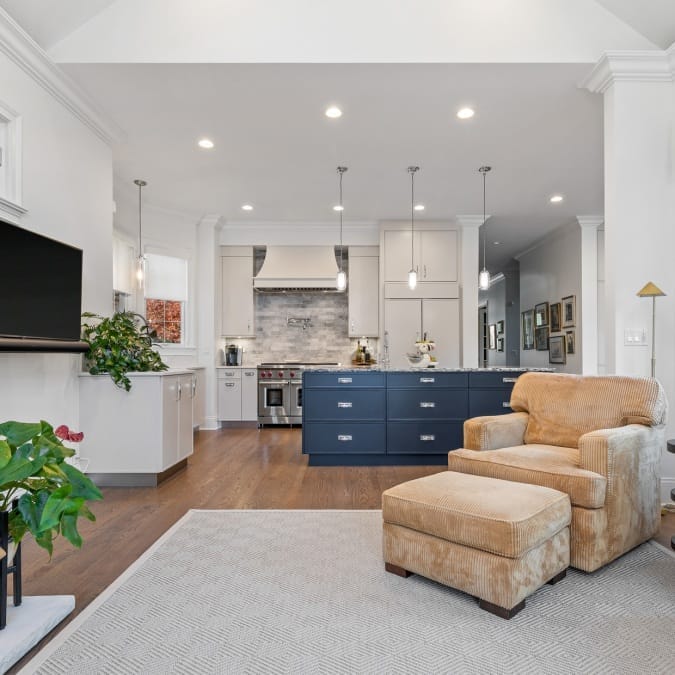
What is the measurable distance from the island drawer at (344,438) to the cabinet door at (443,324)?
2.63 m

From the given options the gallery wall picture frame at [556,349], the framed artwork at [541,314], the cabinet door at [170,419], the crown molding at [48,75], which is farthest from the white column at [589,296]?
the crown molding at [48,75]

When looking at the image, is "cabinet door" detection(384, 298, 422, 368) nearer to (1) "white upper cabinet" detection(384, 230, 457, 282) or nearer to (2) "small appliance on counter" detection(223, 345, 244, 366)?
(1) "white upper cabinet" detection(384, 230, 457, 282)

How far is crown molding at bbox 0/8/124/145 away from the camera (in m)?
2.71

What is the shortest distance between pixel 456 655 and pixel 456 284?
5.43m

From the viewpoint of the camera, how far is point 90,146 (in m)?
3.64

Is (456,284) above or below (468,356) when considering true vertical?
above

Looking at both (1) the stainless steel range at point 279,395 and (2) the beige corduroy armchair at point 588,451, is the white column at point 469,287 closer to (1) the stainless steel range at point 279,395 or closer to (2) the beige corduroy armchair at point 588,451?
(1) the stainless steel range at point 279,395

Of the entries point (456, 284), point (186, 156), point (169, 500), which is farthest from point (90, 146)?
point (456, 284)

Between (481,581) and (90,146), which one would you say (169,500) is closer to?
(481,581)

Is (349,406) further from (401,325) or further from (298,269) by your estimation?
(298,269)

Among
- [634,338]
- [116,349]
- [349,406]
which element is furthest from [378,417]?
[116,349]

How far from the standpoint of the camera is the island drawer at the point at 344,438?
4117 mm

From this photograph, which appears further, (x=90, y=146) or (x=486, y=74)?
(x=90, y=146)

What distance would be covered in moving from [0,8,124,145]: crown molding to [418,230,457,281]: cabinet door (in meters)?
4.04
